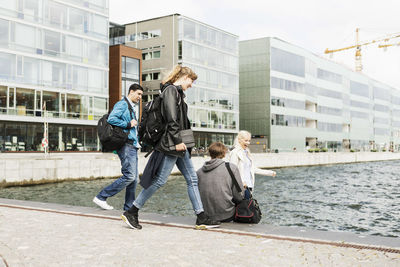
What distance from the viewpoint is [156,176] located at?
566 centimetres

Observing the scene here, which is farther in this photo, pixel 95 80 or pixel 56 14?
pixel 95 80

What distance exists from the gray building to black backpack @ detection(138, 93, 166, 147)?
4345 centimetres

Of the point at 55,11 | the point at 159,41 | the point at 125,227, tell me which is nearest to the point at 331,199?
the point at 125,227

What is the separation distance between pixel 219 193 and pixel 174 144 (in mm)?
1242

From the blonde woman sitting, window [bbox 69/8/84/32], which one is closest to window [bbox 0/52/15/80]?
window [bbox 69/8/84/32]

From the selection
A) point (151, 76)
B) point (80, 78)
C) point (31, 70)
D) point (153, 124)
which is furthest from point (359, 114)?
point (153, 124)

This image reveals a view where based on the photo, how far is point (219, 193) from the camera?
6.23 meters

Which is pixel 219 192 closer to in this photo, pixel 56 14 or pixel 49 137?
pixel 49 137

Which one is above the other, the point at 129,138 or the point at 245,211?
the point at 129,138

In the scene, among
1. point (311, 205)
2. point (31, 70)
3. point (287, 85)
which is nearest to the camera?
point (311, 205)

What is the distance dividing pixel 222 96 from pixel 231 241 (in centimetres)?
5103

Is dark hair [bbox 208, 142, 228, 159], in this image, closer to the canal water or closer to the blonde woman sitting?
the blonde woman sitting

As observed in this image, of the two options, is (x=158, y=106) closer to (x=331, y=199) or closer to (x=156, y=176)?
(x=156, y=176)

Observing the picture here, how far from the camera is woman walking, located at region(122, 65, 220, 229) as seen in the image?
5.39 metres
